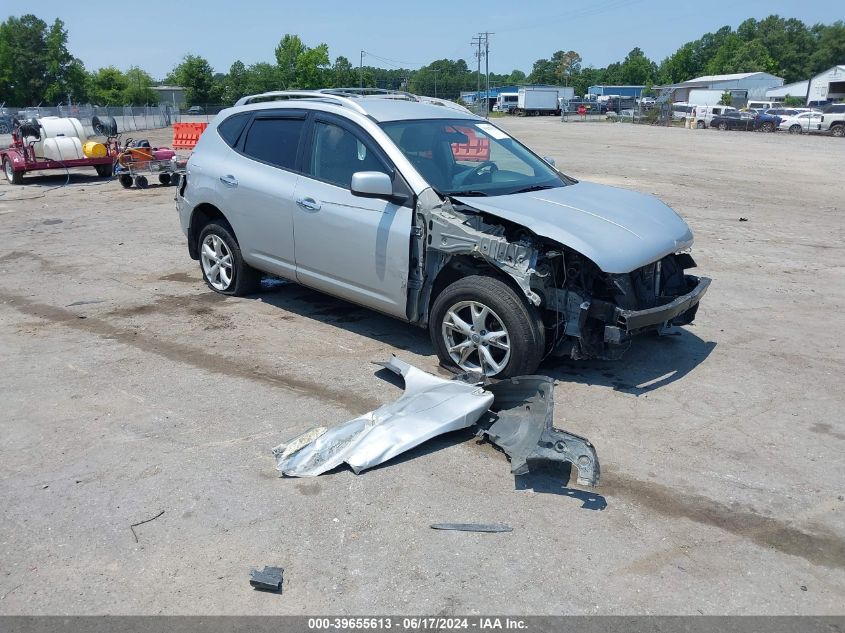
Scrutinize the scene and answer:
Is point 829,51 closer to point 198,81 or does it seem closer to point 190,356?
point 198,81

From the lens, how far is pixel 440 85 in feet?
452

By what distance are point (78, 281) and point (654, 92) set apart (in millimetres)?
103446

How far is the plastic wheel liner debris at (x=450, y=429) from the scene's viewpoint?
3965mm

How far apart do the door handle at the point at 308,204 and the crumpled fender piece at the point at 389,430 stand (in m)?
1.99

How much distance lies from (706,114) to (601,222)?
Result: 2065 inches

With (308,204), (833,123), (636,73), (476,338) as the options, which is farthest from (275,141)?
(636,73)

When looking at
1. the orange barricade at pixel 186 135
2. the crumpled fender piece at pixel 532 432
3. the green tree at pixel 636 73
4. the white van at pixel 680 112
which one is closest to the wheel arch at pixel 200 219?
the crumpled fender piece at pixel 532 432

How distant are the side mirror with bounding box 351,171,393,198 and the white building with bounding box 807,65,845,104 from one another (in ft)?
279

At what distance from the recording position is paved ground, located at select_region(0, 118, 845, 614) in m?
3.24

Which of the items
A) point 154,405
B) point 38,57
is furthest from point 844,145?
point 38,57

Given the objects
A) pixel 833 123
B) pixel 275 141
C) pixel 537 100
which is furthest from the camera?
pixel 537 100

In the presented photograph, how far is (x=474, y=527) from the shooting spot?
366cm

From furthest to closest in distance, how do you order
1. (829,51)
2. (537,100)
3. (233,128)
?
1. (829,51)
2. (537,100)
3. (233,128)

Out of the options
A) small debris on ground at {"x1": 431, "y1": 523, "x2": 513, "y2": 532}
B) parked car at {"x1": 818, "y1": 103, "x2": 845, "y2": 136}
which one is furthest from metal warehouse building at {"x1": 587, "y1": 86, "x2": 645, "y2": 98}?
small debris on ground at {"x1": 431, "y1": 523, "x2": 513, "y2": 532}
